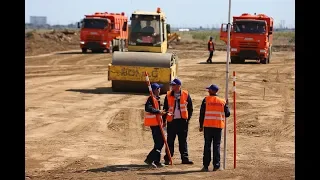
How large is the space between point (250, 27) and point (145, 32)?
577 inches

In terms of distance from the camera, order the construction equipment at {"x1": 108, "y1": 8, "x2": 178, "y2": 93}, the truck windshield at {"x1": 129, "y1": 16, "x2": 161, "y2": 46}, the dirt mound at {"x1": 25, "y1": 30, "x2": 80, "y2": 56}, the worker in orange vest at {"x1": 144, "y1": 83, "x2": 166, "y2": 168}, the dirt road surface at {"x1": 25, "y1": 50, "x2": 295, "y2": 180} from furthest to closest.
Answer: the dirt mound at {"x1": 25, "y1": 30, "x2": 80, "y2": 56}, the truck windshield at {"x1": 129, "y1": 16, "x2": 161, "y2": 46}, the construction equipment at {"x1": 108, "y1": 8, "x2": 178, "y2": 93}, the worker in orange vest at {"x1": 144, "y1": 83, "x2": 166, "y2": 168}, the dirt road surface at {"x1": 25, "y1": 50, "x2": 295, "y2": 180}

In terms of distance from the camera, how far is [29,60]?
4547 cm

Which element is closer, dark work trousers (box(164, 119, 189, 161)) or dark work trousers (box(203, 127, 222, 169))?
dark work trousers (box(203, 127, 222, 169))

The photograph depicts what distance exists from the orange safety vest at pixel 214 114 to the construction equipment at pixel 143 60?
11.7 meters

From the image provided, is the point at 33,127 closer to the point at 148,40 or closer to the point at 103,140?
the point at 103,140

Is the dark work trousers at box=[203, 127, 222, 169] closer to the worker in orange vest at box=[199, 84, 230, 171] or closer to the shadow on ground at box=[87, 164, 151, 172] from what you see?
the worker in orange vest at box=[199, 84, 230, 171]

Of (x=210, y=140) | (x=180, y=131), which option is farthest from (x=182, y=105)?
(x=210, y=140)

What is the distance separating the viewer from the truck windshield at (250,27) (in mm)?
41344

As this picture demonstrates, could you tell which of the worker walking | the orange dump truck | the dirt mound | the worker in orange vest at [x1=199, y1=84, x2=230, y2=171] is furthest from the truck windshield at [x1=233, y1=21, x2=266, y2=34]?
the worker in orange vest at [x1=199, y1=84, x2=230, y2=171]

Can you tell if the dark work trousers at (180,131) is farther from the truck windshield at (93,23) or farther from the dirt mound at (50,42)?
the dirt mound at (50,42)

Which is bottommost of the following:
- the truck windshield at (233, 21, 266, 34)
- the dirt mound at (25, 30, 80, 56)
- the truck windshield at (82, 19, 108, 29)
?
the dirt mound at (25, 30, 80, 56)

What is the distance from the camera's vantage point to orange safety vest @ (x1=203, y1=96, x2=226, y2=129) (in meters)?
12.7
